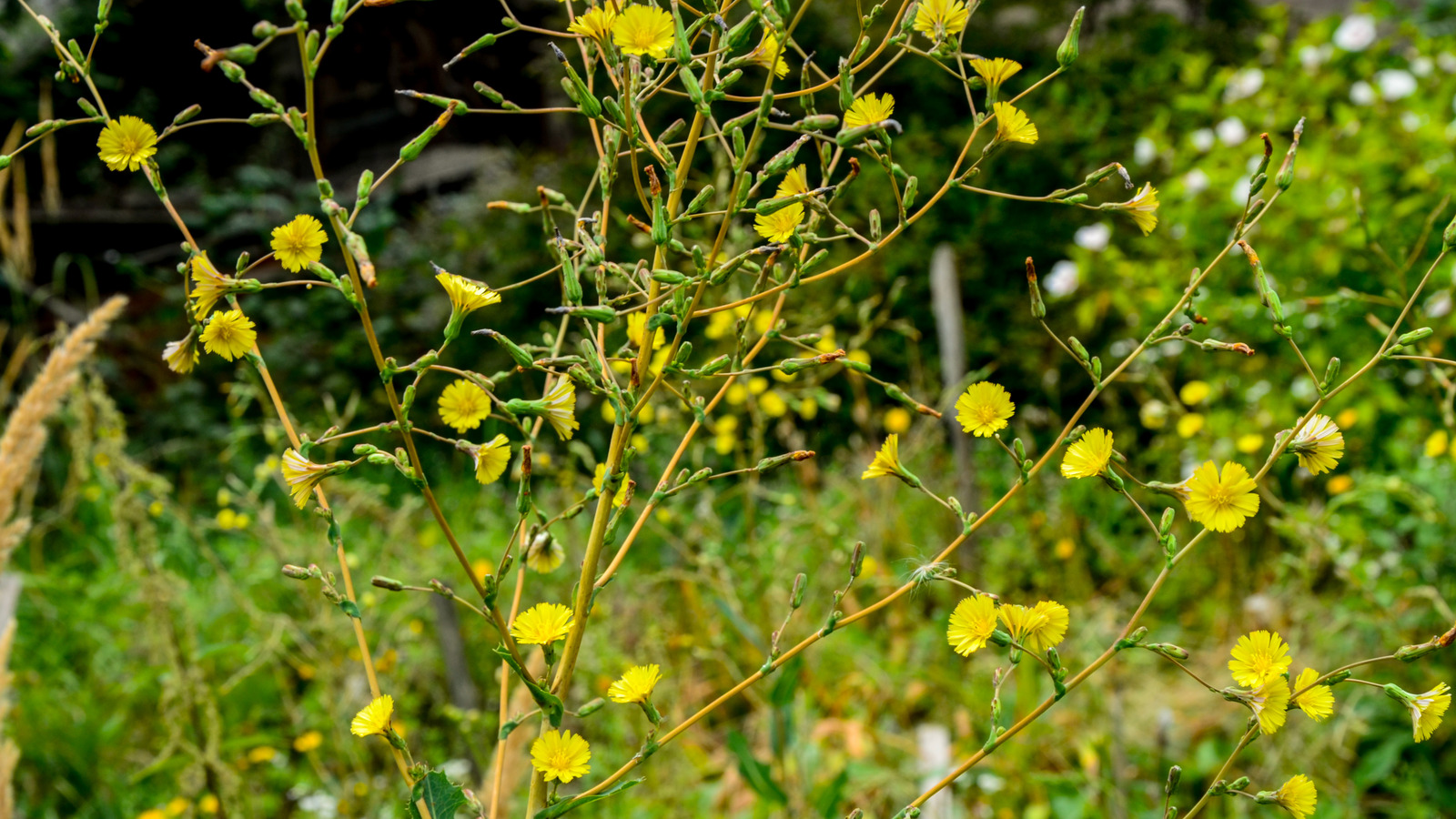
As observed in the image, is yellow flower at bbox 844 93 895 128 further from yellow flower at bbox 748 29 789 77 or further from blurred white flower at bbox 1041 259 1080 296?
blurred white flower at bbox 1041 259 1080 296

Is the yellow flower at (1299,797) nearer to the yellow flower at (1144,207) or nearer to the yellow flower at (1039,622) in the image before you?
the yellow flower at (1039,622)

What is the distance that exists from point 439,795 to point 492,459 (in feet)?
0.58

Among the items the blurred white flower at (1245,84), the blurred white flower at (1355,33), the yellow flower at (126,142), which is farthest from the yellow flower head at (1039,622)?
the blurred white flower at (1355,33)

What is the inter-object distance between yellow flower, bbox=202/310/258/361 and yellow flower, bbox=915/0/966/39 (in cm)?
36

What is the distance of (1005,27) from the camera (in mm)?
5305

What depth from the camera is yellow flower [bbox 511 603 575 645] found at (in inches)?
18.9

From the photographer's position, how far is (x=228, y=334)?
0.48 metres

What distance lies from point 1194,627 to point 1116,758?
1.25 meters

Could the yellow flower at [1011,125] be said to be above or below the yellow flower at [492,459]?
above

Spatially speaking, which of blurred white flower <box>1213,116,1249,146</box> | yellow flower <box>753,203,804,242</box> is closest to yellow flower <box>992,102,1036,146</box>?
yellow flower <box>753,203,804,242</box>

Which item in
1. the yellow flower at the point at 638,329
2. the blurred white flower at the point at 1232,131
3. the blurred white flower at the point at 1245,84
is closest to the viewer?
the yellow flower at the point at 638,329

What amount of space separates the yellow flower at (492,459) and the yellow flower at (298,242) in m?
0.12

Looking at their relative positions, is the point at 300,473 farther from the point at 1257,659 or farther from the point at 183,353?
the point at 1257,659

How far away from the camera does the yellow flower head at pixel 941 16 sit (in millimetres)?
507
